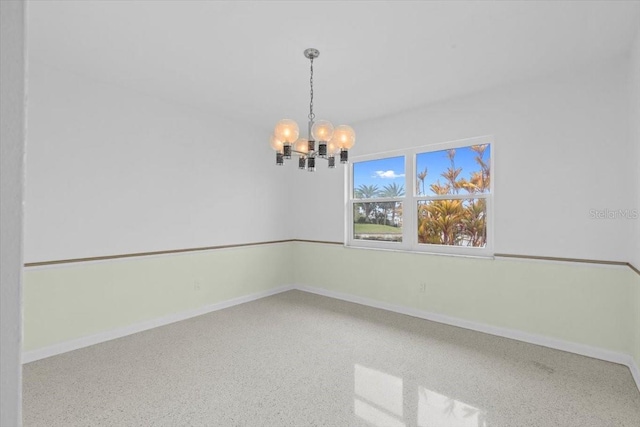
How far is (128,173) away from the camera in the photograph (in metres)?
3.36

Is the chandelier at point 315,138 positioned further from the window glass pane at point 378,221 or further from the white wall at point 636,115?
the white wall at point 636,115

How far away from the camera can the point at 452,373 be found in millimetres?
2473

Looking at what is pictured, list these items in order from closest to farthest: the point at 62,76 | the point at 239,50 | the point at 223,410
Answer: the point at 223,410, the point at 239,50, the point at 62,76

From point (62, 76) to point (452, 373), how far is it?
14.1 feet

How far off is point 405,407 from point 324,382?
1.99ft

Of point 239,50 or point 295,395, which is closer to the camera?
point 295,395

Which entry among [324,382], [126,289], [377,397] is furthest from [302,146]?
[126,289]

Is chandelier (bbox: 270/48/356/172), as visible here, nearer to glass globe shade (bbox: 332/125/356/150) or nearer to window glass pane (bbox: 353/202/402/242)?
glass globe shade (bbox: 332/125/356/150)

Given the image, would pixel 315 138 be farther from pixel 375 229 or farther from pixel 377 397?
pixel 375 229

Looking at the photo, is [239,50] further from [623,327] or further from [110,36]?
[623,327]

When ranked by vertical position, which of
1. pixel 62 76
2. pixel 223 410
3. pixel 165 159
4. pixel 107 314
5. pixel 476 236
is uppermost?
pixel 62 76

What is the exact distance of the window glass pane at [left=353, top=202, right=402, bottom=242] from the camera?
420cm

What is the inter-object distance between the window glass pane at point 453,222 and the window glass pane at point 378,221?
32 centimetres

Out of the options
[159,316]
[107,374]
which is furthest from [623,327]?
[159,316]
